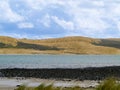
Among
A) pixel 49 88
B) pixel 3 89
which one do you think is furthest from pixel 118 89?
pixel 3 89

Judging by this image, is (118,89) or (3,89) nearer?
(118,89)

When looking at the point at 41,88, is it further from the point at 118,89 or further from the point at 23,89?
the point at 118,89

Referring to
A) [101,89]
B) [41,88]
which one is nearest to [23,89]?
[41,88]

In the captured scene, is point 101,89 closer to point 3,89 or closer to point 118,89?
point 118,89

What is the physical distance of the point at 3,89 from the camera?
78.2 feet

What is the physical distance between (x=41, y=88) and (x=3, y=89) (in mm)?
10635

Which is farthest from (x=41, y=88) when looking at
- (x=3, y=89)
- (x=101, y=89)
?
(x=3, y=89)

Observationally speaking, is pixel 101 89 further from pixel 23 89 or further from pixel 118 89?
pixel 23 89

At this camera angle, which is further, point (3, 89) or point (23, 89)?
point (3, 89)

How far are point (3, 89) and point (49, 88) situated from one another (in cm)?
1077

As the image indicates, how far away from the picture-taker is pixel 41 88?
13562 mm

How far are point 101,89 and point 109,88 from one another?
0.86 ft

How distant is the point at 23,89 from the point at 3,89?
1097 cm

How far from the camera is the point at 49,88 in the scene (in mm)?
13484
